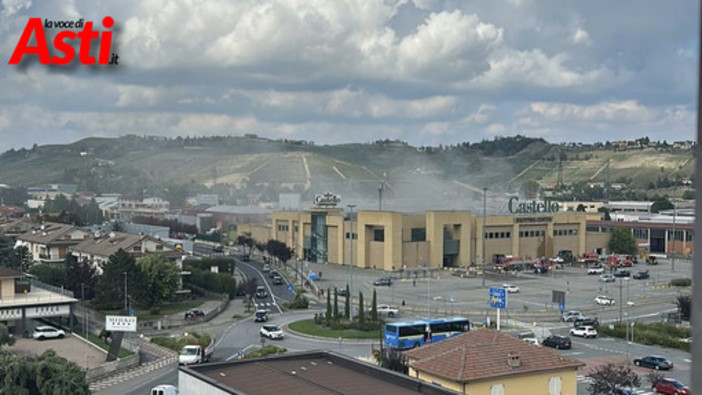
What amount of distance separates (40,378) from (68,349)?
802cm

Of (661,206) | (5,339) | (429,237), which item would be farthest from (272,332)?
(661,206)

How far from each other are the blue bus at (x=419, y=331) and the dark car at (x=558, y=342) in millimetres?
2591

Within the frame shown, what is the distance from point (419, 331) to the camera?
2464cm

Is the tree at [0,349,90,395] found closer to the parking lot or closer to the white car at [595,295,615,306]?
the parking lot

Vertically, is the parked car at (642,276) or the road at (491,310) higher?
the parked car at (642,276)

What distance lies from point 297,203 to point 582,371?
6721 centimetres

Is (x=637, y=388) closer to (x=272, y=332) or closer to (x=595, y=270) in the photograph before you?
(x=272, y=332)

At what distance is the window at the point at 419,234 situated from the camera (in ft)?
163

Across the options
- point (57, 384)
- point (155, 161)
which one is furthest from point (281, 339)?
point (155, 161)

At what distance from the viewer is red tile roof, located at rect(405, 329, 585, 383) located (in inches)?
575

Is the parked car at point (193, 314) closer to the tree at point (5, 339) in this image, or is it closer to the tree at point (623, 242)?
the tree at point (5, 339)

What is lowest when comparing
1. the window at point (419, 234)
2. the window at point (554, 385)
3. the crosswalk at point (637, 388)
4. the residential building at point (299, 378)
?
the crosswalk at point (637, 388)

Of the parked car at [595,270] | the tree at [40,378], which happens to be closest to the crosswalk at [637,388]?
the tree at [40,378]

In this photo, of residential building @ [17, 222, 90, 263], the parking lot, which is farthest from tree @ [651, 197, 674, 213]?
the parking lot
